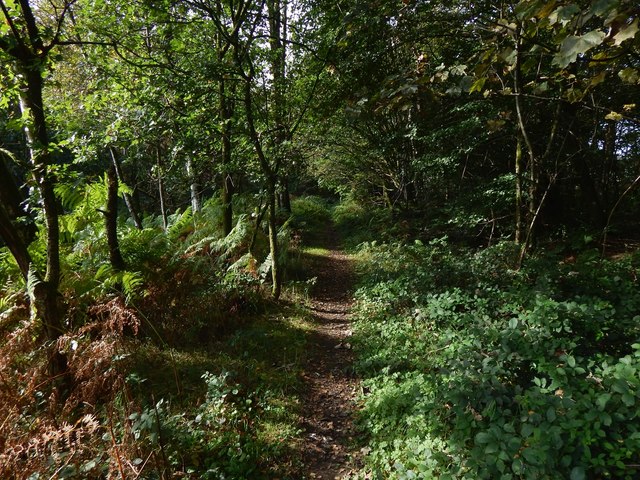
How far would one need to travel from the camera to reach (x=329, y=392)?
14.3 feet

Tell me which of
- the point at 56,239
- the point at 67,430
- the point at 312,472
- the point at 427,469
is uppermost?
the point at 56,239

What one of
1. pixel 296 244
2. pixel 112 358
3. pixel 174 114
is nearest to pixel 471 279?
pixel 112 358

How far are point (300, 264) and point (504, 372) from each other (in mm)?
6245

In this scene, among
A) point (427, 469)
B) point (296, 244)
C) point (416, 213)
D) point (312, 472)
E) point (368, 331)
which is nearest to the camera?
point (427, 469)

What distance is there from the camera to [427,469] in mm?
2547

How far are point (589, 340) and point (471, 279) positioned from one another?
2404mm

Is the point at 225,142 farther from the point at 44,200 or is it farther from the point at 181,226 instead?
the point at 44,200

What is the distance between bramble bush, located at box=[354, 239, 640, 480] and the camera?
2.11m

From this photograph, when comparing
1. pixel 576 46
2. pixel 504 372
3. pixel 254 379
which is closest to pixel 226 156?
pixel 254 379

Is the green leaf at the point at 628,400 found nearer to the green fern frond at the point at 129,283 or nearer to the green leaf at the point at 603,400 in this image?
the green leaf at the point at 603,400

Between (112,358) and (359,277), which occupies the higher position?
(112,358)

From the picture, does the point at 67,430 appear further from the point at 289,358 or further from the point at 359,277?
the point at 359,277

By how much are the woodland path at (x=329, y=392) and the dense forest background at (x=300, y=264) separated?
7.7 inches

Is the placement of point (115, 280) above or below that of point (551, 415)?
above
